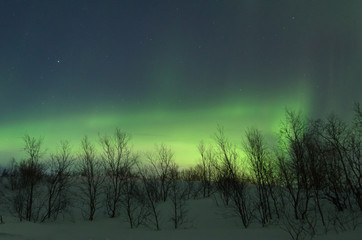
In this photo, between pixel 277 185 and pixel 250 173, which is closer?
pixel 250 173

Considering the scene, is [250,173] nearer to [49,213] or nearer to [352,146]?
[352,146]

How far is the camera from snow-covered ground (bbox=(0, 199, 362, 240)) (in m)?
14.0

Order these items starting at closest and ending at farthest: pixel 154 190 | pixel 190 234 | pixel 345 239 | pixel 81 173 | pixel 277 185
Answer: pixel 345 239 < pixel 190 234 < pixel 277 185 < pixel 81 173 < pixel 154 190

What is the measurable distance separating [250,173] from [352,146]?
11.9 m

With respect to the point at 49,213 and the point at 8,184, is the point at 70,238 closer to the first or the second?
the point at 49,213

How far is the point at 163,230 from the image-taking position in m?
21.3

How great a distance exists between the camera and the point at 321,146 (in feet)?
85.4

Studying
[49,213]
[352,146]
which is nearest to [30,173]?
[49,213]

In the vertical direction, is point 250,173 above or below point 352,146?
below

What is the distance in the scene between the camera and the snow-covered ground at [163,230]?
14.0 meters

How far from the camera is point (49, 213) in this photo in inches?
1230

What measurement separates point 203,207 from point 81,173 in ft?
65.4

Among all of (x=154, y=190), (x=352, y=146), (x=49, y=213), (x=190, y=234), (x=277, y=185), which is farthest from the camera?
(x=154, y=190)

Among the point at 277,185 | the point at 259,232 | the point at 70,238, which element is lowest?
the point at 259,232
